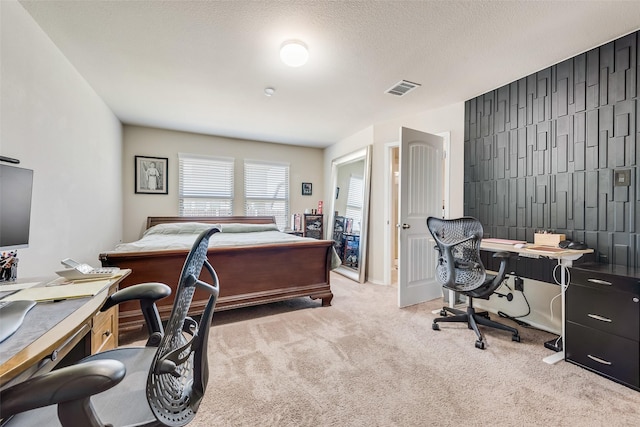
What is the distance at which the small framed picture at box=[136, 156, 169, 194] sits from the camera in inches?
168

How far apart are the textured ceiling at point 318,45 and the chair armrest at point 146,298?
1.74m

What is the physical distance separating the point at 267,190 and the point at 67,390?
4721 millimetres

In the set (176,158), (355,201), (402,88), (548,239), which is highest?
(402,88)

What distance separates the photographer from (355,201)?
5031 millimetres

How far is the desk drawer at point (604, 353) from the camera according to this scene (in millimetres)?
1647

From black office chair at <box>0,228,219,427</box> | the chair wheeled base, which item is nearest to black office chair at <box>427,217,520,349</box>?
the chair wheeled base

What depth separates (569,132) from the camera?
7.70 ft

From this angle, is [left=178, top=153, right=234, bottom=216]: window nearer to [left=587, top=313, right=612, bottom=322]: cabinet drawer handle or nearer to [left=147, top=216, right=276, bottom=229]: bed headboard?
[left=147, top=216, right=276, bottom=229]: bed headboard

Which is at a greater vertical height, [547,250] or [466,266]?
[547,250]

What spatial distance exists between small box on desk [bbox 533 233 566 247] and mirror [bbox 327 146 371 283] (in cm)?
227

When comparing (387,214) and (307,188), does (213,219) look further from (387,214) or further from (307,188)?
(387,214)

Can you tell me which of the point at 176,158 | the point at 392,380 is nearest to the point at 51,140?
the point at 176,158

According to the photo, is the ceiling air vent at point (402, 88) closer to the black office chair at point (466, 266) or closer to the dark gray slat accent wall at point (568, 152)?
the dark gray slat accent wall at point (568, 152)

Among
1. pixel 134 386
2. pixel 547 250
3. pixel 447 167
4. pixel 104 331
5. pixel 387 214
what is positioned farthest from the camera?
pixel 387 214
